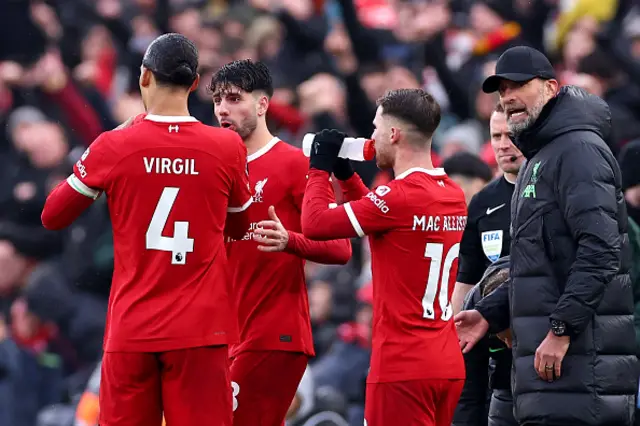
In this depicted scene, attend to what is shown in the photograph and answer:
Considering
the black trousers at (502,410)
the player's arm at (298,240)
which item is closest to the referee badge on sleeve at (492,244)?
the black trousers at (502,410)

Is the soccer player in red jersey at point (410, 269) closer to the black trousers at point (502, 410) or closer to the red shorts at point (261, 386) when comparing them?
the red shorts at point (261, 386)

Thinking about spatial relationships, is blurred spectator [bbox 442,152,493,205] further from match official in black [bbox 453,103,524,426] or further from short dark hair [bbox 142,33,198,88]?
short dark hair [bbox 142,33,198,88]

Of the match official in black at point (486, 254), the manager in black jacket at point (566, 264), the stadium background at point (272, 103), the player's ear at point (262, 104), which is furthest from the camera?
the stadium background at point (272, 103)

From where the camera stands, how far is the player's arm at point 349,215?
6.27m

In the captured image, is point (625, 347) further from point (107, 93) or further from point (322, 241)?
point (107, 93)

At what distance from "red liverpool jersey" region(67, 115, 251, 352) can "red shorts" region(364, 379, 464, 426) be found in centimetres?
87

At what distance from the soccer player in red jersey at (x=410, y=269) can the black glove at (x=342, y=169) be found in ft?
0.84

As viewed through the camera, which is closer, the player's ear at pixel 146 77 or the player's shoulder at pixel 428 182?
the player's ear at pixel 146 77

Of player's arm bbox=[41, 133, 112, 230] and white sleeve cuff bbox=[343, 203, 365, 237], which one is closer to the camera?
player's arm bbox=[41, 133, 112, 230]

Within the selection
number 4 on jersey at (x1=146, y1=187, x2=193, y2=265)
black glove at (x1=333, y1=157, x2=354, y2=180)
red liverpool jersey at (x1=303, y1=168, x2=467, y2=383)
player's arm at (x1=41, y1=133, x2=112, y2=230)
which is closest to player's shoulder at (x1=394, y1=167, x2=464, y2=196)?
red liverpool jersey at (x1=303, y1=168, x2=467, y2=383)

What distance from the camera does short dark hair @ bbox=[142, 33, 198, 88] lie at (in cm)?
591

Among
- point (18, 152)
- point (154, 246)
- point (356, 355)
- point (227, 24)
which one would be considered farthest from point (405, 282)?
point (227, 24)

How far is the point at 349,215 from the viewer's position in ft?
20.7

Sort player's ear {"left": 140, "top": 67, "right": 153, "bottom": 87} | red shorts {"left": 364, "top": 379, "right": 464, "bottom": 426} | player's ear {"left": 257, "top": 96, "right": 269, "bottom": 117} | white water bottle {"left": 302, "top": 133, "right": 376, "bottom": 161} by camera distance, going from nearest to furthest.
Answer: player's ear {"left": 140, "top": 67, "right": 153, "bottom": 87} → red shorts {"left": 364, "top": 379, "right": 464, "bottom": 426} → white water bottle {"left": 302, "top": 133, "right": 376, "bottom": 161} → player's ear {"left": 257, "top": 96, "right": 269, "bottom": 117}
